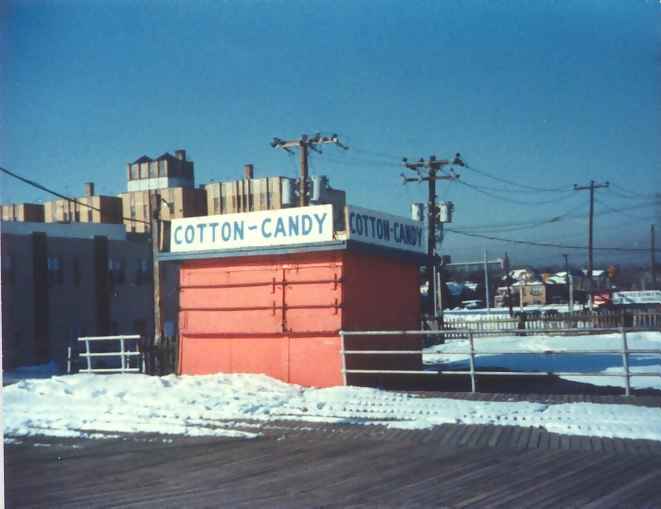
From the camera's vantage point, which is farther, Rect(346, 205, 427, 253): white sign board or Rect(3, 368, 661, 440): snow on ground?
Rect(346, 205, 427, 253): white sign board

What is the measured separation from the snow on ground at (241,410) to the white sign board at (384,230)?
321 cm

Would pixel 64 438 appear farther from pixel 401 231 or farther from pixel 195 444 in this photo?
pixel 401 231

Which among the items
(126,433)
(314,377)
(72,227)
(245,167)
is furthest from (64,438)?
(245,167)

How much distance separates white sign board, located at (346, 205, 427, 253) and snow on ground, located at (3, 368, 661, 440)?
126 inches

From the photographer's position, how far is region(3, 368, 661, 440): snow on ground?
10.1 m

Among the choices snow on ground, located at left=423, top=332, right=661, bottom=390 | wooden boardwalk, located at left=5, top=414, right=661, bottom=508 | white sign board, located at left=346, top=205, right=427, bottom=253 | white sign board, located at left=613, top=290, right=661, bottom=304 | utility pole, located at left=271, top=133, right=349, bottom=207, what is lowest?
snow on ground, located at left=423, top=332, right=661, bottom=390

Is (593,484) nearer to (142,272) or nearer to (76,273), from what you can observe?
(76,273)

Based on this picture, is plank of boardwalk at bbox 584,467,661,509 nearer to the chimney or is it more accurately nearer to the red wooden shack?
the red wooden shack

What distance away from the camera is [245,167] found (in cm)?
5506

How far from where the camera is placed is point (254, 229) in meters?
15.8

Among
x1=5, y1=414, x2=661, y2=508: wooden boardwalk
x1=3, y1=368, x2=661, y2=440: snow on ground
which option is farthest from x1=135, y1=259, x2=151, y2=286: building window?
x1=5, y1=414, x2=661, y2=508: wooden boardwalk

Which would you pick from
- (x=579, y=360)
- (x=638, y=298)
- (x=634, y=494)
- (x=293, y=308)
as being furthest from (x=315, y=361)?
(x=638, y=298)

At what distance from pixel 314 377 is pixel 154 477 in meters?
7.35

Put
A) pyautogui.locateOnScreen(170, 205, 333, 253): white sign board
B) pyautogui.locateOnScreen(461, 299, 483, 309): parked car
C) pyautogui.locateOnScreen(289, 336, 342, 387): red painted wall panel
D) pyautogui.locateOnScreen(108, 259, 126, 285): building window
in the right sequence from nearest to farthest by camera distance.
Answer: pyautogui.locateOnScreen(289, 336, 342, 387): red painted wall panel, pyautogui.locateOnScreen(170, 205, 333, 253): white sign board, pyautogui.locateOnScreen(108, 259, 126, 285): building window, pyautogui.locateOnScreen(461, 299, 483, 309): parked car
